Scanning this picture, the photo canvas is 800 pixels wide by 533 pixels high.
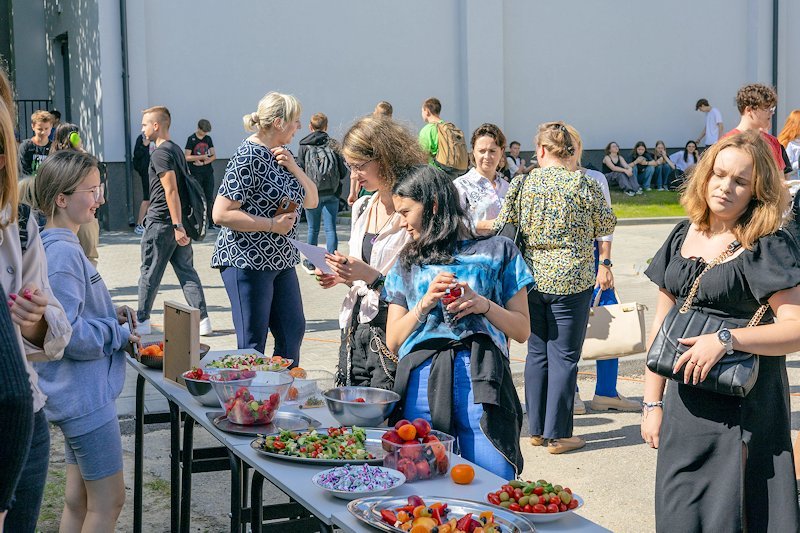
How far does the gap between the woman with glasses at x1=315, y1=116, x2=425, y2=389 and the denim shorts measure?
104cm

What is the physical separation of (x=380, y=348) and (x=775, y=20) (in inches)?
935

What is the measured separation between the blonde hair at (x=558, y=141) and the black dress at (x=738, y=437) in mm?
2412

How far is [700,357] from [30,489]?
194 cm

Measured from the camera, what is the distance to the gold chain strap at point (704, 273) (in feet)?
10.6

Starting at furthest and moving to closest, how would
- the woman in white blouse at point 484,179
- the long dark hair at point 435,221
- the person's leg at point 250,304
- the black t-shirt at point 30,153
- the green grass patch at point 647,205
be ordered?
the green grass patch at point 647,205, the black t-shirt at point 30,153, the woman in white blouse at point 484,179, the person's leg at point 250,304, the long dark hair at point 435,221

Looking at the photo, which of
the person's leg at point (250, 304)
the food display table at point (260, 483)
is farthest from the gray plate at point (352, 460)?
the person's leg at point (250, 304)

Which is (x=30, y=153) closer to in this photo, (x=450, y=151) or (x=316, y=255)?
(x=450, y=151)

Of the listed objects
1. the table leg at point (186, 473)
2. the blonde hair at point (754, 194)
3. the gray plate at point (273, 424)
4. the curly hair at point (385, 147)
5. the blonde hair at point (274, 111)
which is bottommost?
the table leg at point (186, 473)

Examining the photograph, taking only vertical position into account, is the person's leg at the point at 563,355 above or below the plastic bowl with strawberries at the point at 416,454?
below

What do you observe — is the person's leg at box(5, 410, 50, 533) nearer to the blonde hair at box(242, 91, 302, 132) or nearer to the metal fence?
the blonde hair at box(242, 91, 302, 132)

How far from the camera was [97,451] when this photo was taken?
3467 mm

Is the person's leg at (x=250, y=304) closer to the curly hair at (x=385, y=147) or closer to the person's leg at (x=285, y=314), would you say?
the person's leg at (x=285, y=314)

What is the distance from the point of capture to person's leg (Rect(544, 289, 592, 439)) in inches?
225

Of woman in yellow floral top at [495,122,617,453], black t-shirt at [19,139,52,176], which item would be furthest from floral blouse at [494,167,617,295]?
black t-shirt at [19,139,52,176]
